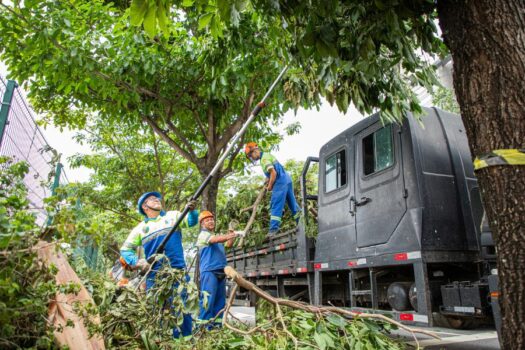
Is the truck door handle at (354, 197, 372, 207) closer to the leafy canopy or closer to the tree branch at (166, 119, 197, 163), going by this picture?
the leafy canopy

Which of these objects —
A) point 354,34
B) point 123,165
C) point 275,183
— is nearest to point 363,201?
point 275,183

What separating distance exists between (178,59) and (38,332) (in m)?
3.92

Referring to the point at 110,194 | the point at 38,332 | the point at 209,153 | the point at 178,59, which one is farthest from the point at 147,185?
the point at 38,332

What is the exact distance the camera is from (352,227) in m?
4.62

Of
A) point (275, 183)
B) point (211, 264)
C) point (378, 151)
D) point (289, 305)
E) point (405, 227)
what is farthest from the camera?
point (275, 183)

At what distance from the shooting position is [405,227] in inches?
154

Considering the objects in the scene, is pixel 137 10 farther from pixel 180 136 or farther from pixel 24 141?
pixel 180 136

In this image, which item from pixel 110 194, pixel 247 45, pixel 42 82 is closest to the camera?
pixel 247 45

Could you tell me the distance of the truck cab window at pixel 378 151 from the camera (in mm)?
4387

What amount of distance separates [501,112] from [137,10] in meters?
1.82

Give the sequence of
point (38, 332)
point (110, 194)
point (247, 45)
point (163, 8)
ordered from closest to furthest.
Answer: point (38, 332) < point (163, 8) < point (247, 45) < point (110, 194)

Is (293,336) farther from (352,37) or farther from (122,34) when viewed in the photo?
(122,34)

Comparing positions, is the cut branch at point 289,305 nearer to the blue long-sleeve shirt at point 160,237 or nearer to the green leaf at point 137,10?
the green leaf at point 137,10

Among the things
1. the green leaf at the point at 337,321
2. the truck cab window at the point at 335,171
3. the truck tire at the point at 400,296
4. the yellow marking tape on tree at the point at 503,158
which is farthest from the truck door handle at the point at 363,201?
the yellow marking tape on tree at the point at 503,158
